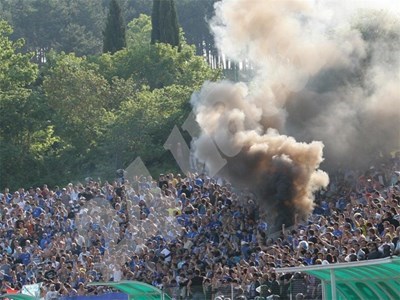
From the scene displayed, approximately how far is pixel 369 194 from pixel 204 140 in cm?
1164

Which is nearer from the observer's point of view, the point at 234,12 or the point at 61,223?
the point at 61,223

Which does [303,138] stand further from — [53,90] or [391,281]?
[53,90]

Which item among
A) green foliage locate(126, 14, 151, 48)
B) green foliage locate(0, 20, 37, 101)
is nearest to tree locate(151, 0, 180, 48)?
green foliage locate(126, 14, 151, 48)

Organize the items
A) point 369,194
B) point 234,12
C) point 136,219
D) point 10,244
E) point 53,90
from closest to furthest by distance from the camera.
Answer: point 369,194
point 136,219
point 10,244
point 234,12
point 53,90

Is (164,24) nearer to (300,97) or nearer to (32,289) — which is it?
(300,97)

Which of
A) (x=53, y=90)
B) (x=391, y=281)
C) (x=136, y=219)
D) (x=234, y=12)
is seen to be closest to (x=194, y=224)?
(x=136, y=219)

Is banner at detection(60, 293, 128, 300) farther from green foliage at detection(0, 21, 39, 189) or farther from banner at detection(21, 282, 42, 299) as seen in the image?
green foliage at detection(0, 21, 39, 189)

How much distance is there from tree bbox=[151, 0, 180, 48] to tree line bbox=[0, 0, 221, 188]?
479 cm

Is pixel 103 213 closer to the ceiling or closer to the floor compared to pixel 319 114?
closer to the floor

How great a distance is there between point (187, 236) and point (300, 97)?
9.12 m

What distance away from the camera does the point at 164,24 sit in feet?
247

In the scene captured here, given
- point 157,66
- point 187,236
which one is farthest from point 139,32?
point 187,236

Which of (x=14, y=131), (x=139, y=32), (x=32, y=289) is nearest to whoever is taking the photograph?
(x=32, y=289)

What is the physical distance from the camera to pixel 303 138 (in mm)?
37500
